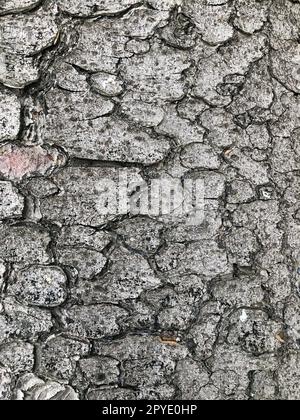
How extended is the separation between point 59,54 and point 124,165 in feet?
0.87

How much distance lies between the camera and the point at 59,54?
4.32 ft

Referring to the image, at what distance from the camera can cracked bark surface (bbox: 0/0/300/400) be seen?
4.33 ft

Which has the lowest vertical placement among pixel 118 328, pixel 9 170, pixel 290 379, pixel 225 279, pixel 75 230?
pixel 290 379

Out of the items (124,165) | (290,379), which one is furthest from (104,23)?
(290,379)

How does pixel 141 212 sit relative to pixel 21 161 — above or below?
below

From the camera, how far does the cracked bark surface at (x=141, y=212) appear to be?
1.32m

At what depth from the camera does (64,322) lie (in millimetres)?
1345

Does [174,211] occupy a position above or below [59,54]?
below

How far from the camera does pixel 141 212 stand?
53.3 inches

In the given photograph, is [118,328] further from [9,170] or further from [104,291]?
[9,170]

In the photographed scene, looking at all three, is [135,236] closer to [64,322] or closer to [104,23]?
[64,322]

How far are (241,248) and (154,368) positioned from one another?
32 centimetres

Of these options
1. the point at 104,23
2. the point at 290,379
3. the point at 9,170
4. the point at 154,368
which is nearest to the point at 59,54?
the point at 104,23

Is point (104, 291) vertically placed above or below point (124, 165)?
below
